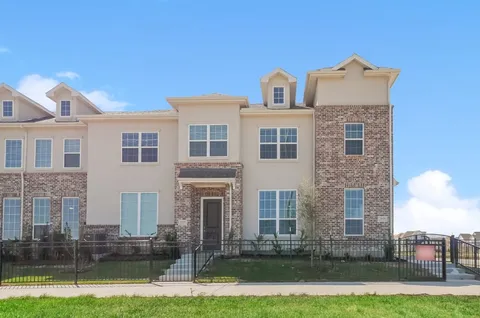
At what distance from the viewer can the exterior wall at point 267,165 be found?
25547mm

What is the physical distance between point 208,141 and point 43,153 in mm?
8637

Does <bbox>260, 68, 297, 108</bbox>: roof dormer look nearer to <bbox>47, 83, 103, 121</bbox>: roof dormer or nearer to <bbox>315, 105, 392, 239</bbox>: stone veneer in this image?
<bbox>315, 105, 392, 239</bbox>: stone veneer

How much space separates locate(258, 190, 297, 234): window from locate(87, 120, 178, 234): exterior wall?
4314 mm

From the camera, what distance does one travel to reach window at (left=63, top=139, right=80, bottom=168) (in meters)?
27.7

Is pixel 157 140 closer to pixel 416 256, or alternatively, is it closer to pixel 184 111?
pixel 184 111

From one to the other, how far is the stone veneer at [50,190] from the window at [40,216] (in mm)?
189

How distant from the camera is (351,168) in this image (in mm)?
24641

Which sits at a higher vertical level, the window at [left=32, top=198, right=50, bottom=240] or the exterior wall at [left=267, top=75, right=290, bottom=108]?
the exterior wall at [left=267, top=75, right=290, bottom=108]

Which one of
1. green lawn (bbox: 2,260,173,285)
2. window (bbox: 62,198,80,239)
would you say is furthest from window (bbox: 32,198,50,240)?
green lawn (bbox: 2,260,173,285)

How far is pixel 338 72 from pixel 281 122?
3369 millimetres

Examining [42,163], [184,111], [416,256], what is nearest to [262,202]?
[184,111]

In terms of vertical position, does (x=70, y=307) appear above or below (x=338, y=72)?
below

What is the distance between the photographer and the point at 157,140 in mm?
26469

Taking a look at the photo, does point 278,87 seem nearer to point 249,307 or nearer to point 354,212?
point 354,212
